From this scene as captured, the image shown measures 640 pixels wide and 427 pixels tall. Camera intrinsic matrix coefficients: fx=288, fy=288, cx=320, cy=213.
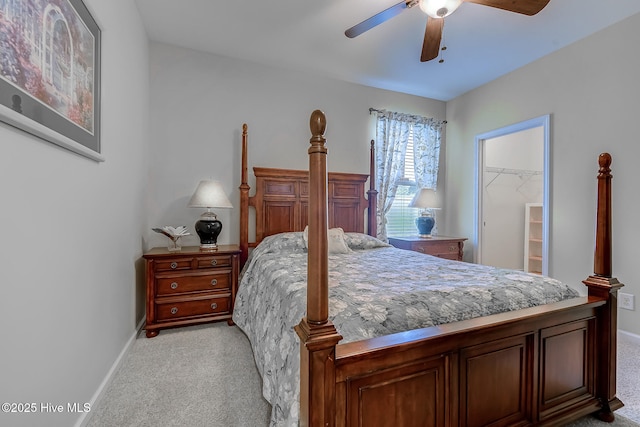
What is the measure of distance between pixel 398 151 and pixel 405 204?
769 millimetres

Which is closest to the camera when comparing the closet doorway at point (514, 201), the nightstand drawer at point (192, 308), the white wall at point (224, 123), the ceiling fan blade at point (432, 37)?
the ceiling fan blade at point (432, 37)

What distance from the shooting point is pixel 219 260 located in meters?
2.73

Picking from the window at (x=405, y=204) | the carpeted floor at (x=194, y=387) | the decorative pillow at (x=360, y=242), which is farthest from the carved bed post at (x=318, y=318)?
the window at (x=405, y=204)

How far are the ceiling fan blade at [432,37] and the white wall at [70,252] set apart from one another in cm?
216

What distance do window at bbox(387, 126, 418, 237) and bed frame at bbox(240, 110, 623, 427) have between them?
257 centimetres

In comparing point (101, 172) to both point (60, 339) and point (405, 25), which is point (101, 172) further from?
point (405, 25)

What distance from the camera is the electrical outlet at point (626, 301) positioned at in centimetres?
247

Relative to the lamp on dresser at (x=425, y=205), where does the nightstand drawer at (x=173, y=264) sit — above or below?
below

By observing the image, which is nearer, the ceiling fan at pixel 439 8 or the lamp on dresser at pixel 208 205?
the ceiling fan at pixel 439 8

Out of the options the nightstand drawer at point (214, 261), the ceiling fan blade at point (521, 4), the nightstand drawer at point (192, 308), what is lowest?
the nightstand drawer at point (192, 308)

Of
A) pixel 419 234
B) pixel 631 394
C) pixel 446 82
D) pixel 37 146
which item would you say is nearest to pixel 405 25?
pixel 446 82

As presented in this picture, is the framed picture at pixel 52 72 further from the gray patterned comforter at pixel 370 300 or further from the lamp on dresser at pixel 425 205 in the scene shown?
the lamp on dresser at pixel 425 205

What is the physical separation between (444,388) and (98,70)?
2380mm

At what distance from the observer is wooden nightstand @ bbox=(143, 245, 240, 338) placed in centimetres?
248
